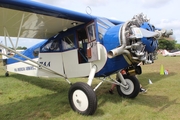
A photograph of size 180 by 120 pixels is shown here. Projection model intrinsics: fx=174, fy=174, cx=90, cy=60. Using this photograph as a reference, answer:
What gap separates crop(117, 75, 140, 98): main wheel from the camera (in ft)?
17.4

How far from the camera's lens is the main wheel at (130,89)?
5289mm

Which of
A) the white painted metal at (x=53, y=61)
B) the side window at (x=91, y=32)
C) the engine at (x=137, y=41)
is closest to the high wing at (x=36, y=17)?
the side window at (x=91, y=32)

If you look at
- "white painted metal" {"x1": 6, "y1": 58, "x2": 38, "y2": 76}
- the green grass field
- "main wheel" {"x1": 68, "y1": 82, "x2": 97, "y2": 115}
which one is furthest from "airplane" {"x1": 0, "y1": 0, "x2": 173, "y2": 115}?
"white painted metal" {"x1": 6, "y1": 58, "x2": 38, "y2": 76}

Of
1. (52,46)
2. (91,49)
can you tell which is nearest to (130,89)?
(91,49)

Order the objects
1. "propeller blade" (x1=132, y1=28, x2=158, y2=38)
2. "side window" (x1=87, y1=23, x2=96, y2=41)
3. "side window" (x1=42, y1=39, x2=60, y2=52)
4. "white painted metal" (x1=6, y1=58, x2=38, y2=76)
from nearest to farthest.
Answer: "propeller blade" (x1=132, y1=28, x2=158, y2=38)
"side window" (x1=87, y1=23, x2=96, y2=41)
"side window" (x1=42, y1=39, x2=60, y2=52)
"white painted metal" (x1=6, y1=58, x2=38, y2=76)

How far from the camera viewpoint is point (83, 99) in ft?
13.2

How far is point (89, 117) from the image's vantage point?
391cm

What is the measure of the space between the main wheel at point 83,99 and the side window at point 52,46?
2.07 meters

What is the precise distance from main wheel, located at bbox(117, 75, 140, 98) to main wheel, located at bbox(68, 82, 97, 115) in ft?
6.18

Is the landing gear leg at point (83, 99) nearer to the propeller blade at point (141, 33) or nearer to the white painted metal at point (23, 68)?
the propeller blade at point (141, 33)

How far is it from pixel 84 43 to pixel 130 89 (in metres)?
2.03

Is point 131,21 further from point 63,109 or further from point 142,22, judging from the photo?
point 63,109

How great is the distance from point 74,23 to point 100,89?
2.84 metres

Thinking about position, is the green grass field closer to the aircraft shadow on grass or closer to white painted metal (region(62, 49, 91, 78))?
the aircraft shadow on grass
